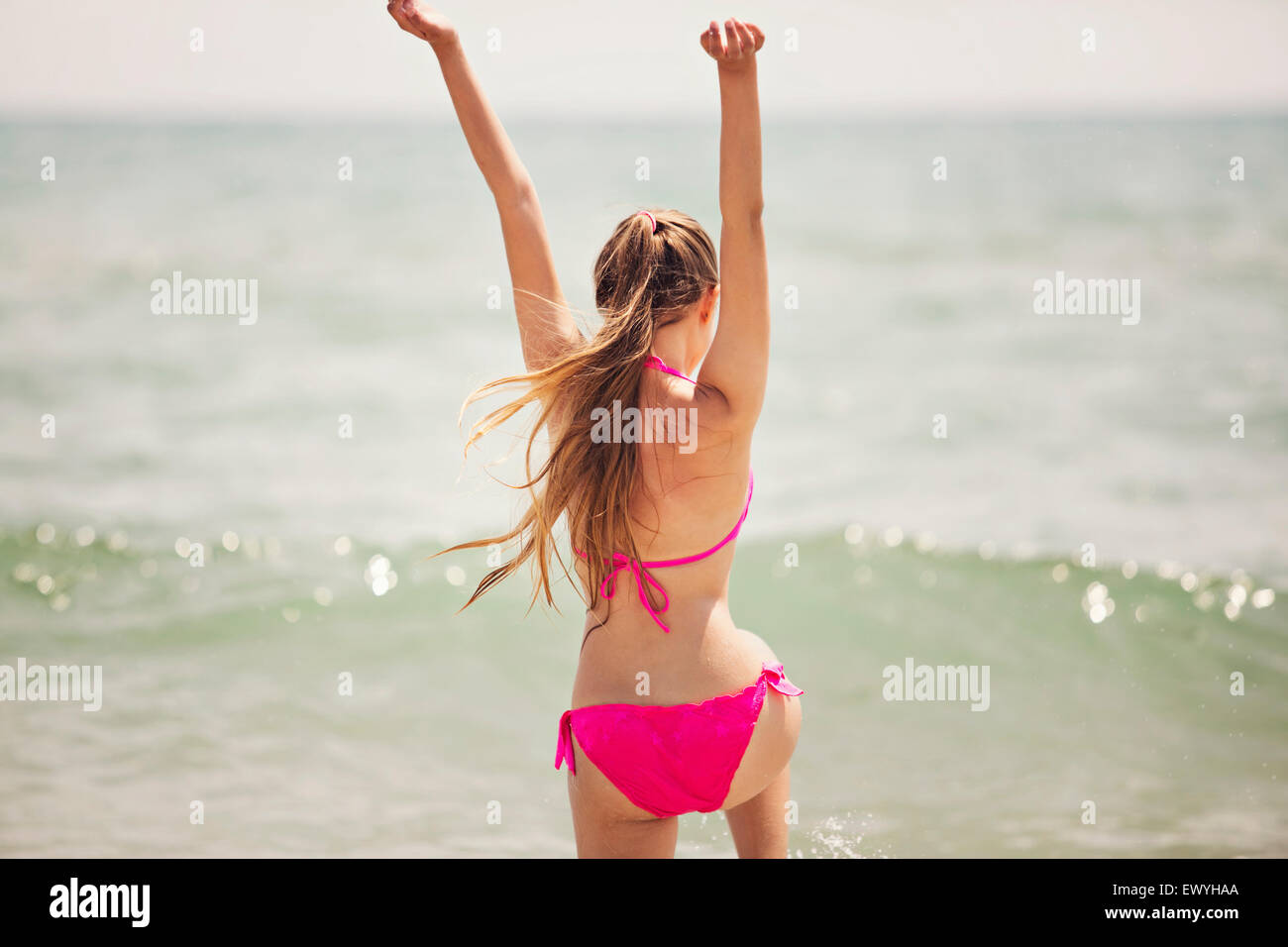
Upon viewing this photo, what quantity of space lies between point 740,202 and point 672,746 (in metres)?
0.94

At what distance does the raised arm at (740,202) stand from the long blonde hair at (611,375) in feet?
0.63

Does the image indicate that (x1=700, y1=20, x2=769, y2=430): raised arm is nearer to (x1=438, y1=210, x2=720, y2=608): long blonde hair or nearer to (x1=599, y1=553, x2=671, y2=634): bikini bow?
(x1=438, y1=210, x2=720, y2=608): long blonde hair

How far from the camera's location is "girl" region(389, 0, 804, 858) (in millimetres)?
1930

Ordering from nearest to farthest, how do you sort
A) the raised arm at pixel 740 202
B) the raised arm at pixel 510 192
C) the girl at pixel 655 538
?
the raised arm at pixel 740 202 → the girl at pixel 655 538 → the raised arm at pixel 510 192

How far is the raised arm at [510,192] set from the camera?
7.00ft

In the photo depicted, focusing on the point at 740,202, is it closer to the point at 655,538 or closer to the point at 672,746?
the point at 655,538

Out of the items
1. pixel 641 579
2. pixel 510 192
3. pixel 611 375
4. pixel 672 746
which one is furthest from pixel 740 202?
pixel 672 746

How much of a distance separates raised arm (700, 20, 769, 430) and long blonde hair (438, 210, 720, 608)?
0.19 m

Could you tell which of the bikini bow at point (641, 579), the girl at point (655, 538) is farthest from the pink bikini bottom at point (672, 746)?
the bikini bow at point (641, 579)

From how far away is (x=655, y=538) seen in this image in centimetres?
198

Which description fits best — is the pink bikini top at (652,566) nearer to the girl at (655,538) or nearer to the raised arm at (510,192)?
the girl at (655,538)

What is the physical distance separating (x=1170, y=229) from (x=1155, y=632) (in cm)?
891
